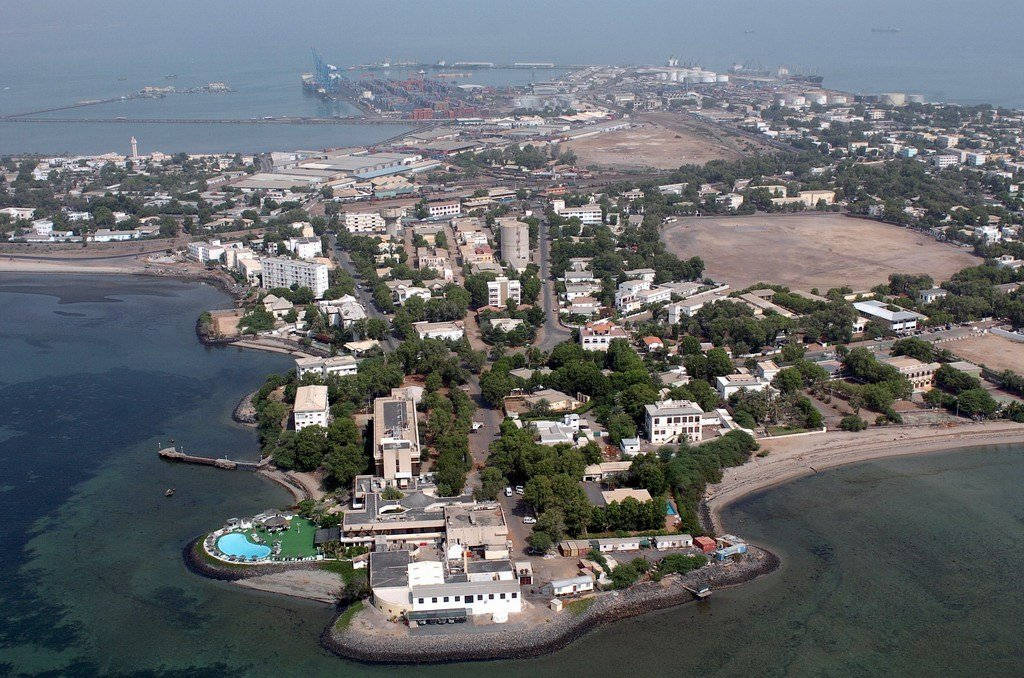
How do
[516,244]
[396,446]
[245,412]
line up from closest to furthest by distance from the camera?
[396,446] → [245,412] → [516,244]

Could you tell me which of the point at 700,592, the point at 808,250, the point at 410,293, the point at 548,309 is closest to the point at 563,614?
the point at 700,592

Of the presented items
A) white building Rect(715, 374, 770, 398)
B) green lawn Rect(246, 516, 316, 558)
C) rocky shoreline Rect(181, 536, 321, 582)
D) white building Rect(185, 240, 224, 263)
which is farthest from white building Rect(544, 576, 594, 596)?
white building Rect(185, 240, 224, 263)

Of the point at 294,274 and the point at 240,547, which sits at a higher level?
the point at 294,274

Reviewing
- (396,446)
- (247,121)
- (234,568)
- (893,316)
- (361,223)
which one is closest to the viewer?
(234,568)

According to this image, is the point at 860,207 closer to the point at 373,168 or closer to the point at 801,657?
the point at 373,168

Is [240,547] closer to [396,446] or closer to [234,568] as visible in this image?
[234,568]

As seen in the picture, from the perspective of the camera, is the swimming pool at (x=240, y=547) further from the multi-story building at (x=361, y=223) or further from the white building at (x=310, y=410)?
the multi-story building at (x=361, y=223)

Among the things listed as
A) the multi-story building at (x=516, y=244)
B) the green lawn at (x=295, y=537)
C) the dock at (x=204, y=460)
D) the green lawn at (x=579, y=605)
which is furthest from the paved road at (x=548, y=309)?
the green lawn at (x=579, y=605)
